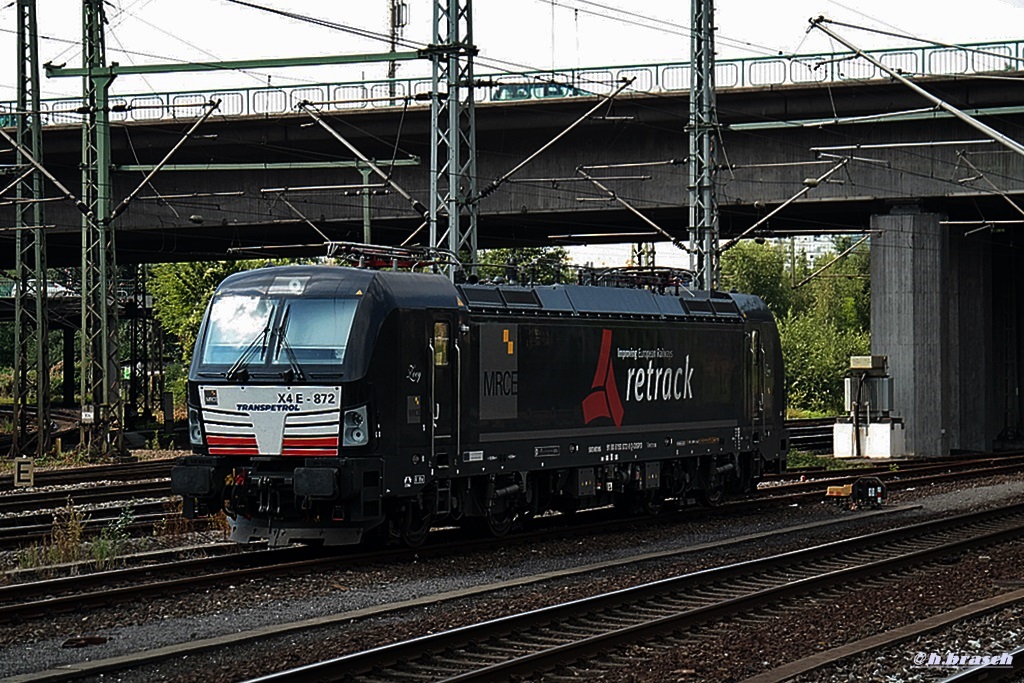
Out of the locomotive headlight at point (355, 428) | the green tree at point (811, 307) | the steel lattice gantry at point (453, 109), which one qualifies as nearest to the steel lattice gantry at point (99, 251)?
the steel lattice gantry at point (453, 109)

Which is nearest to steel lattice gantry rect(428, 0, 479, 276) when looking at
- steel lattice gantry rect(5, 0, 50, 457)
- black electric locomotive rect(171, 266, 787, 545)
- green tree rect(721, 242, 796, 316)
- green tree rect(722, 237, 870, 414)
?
black electric locomotive rect(171, 266, 787, 545)

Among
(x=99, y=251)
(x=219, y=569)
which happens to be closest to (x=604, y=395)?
(x=219, y=569)

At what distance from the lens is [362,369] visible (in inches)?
655

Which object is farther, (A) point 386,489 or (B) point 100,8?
(B) point 100,8

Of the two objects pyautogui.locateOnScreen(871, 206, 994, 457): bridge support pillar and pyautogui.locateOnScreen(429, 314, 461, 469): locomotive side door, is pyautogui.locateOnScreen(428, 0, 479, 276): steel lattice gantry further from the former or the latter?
pyautogui.locateOnScreen(871, 206, 994, 457): bridge support pillar

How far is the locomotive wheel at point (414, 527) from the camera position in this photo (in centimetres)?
1797

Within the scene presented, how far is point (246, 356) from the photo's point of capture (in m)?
17.2

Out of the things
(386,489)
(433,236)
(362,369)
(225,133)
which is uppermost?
(225,133)

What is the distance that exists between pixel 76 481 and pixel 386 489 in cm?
1381

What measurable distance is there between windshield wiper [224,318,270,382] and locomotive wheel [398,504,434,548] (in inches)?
103

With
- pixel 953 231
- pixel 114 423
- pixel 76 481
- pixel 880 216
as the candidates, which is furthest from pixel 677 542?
pixel 953 231

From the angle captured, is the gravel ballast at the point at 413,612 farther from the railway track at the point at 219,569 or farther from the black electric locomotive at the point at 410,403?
the black electric locomotive at the point at 410,403

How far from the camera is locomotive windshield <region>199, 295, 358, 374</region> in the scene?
55.4 feet

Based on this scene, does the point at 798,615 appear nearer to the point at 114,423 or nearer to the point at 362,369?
the point at 362,369
